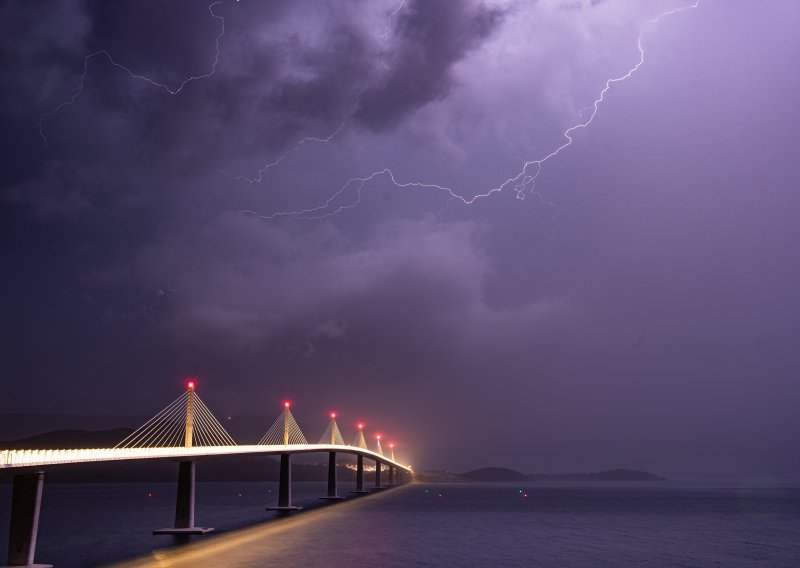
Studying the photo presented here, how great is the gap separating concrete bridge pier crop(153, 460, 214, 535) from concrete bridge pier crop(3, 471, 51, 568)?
2735 cm

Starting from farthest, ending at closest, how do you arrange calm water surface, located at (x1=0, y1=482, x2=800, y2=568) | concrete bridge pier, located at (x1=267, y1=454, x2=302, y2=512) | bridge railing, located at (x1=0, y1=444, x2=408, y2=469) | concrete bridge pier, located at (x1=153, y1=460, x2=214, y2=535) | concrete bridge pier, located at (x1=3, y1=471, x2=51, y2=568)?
concrete bridge pier, located at (x1=267, y1=454, x2=302, y2=512)
concrete bridge pier, located at (x1=153, y1=460, x2=214, y2=535)
calm water surface, located at (x1=0, y1=482, x2=800, y2=568)
concrete bridge pier, located at (x1=3, y1=471, x2=51, y2=568)
bridge railing, located at (x1=0, y1=444, x2=408, y2=469)

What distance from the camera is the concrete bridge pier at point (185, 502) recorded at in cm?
6950

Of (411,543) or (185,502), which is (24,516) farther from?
(411,543)

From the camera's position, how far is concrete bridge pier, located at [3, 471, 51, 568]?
41.3 m

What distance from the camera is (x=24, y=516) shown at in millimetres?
41344

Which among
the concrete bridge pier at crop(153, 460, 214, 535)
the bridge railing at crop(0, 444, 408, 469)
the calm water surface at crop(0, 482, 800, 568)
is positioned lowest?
the calm water surface at crop(0, 482, 800, 568)

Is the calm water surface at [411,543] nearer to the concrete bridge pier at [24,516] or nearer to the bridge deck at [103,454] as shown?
the bridge deck at [103,454]

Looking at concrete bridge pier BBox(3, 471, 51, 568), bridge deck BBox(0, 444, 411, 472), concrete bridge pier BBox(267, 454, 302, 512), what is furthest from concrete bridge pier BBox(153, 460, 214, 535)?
concrete bridge pier BBox(267, 454, 302, 512)

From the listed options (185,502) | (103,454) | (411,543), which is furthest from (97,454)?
(411,543)

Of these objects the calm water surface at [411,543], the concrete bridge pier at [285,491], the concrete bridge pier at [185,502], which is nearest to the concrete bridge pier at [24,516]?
the calm water surface at [411,543]

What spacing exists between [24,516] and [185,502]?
101ft

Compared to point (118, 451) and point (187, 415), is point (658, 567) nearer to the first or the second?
point (118, 451)

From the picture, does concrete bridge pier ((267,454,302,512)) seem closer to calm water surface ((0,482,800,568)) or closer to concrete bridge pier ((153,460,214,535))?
calm water surface ((0,482,800,568))

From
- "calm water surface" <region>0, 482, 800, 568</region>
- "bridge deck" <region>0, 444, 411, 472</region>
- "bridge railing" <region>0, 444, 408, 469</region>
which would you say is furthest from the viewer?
"calm water surface" <region>0, 482, 800, 568</region>
